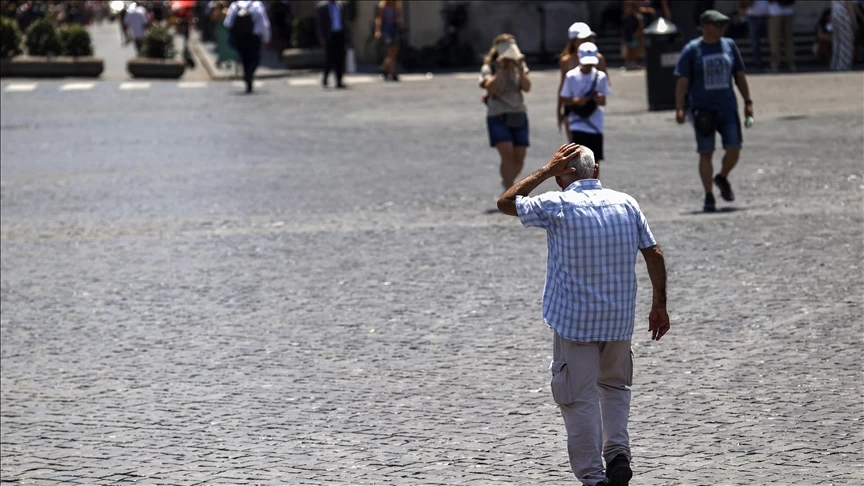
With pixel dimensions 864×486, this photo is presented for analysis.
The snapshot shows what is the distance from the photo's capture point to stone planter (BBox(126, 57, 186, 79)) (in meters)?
34.6

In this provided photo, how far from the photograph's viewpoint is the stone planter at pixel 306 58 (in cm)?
3622

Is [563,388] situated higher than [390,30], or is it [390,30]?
[563,388]

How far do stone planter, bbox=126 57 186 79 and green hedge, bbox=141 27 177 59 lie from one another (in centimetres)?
39

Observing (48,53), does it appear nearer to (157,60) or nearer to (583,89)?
(157,60)

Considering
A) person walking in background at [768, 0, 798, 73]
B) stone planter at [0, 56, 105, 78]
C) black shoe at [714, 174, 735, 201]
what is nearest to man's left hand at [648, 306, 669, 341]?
black shoe at [714, 174, 735, 201]

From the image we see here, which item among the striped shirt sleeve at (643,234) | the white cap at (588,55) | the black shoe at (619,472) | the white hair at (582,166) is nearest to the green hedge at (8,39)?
the white cap at (588,55)

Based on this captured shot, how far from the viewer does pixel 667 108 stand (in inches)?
956

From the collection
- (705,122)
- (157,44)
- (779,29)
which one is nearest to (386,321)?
(705,122)

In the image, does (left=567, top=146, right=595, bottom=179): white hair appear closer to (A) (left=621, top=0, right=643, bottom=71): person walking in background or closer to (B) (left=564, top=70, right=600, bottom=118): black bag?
(B) (left=564, top=70, right=600, bottom=118): black bag

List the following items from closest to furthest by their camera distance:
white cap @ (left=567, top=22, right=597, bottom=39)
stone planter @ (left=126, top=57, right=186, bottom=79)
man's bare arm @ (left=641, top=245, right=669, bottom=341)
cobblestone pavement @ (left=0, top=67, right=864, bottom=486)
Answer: man's bare arm @ (left=641, top=245, right=669, bottom=341) < cobblestone pavement @ (left=0, top=67, right=864, bottom=486) < white cap @ (left=567, top=22, right=597, bottom=39) < stone planter @ (left=126, top=57, right=186, bottom=79)

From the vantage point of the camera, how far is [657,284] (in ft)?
20.4

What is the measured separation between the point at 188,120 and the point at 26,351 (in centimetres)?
1481

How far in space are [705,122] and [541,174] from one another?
317 inches

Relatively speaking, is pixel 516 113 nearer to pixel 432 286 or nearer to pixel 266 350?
pixel 432 286
